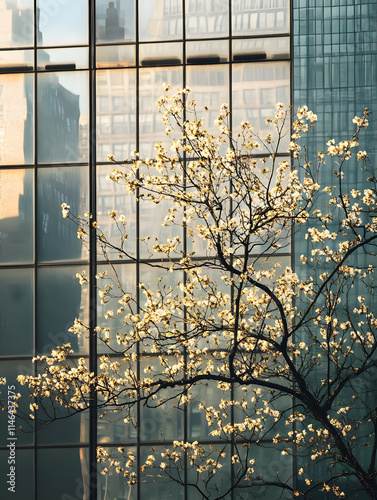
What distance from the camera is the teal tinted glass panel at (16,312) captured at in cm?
872

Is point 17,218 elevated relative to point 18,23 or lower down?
lower down

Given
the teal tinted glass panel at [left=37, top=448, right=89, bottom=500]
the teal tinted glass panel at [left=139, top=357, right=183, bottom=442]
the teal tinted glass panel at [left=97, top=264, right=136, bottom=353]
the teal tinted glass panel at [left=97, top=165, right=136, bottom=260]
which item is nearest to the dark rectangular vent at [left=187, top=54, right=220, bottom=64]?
the teal tinted glass panel at [left=97, top=165, right=136, bottom=260]

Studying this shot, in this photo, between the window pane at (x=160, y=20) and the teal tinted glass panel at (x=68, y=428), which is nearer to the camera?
the teal tinted glass panel at (x=68, y=428)

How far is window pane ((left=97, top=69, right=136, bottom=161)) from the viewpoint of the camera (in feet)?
28.6

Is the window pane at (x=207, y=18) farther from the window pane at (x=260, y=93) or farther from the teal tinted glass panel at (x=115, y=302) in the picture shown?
the teal tinted glass panel at (x=115, y=302)

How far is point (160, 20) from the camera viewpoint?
8.79m

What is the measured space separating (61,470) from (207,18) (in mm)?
6346

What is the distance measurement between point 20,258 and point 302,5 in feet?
16.5

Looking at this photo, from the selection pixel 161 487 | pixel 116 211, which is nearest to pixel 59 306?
pixel 116 211

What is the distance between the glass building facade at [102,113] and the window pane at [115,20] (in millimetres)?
19

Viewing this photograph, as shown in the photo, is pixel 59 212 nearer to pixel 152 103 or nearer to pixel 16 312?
pixel 16 312

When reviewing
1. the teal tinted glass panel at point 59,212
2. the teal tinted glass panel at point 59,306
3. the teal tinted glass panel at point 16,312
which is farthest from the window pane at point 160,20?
the teal tinted glass panel at point 16,312

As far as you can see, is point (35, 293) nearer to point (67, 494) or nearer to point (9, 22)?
point (67, 494)

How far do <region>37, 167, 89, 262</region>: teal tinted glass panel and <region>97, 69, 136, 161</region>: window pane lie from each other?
0.48m
